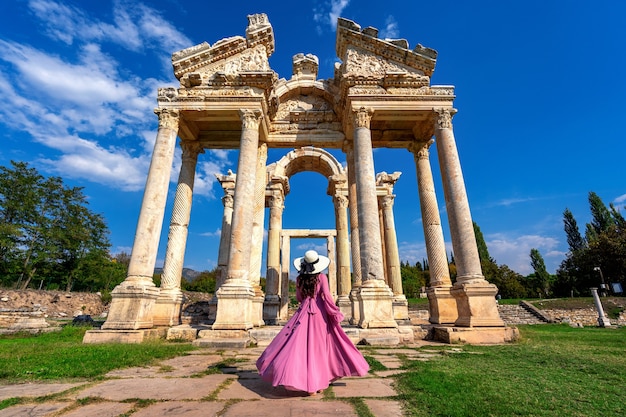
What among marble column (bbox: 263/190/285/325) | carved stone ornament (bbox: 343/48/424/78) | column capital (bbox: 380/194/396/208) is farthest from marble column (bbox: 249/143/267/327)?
Answer: column capital (bbox: 380/194/396/208)

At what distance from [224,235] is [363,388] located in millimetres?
14305

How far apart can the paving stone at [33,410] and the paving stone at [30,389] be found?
0.45 meters

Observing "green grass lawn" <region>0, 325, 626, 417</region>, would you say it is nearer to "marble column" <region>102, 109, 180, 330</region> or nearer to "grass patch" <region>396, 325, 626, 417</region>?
"grass patch" <region>396, 325, 626, 417</region>

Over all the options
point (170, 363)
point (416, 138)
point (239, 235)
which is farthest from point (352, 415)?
point (416, 138)

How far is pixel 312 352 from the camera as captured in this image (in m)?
4.09

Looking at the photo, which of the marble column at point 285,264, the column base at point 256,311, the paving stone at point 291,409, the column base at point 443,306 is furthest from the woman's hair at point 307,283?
the marble column at point 285,264

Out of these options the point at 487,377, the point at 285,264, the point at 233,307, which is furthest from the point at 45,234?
the point at 487,377

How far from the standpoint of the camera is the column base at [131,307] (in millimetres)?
9258

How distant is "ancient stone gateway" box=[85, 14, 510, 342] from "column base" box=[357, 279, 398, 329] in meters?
0.03

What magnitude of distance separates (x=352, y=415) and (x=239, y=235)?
8.45 m

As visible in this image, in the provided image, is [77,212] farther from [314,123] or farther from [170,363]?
[170,363]

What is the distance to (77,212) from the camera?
144ft

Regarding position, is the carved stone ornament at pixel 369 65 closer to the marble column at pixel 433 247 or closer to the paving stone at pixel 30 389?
the marble column at pixel 433 247

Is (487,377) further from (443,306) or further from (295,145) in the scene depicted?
(295,145)
